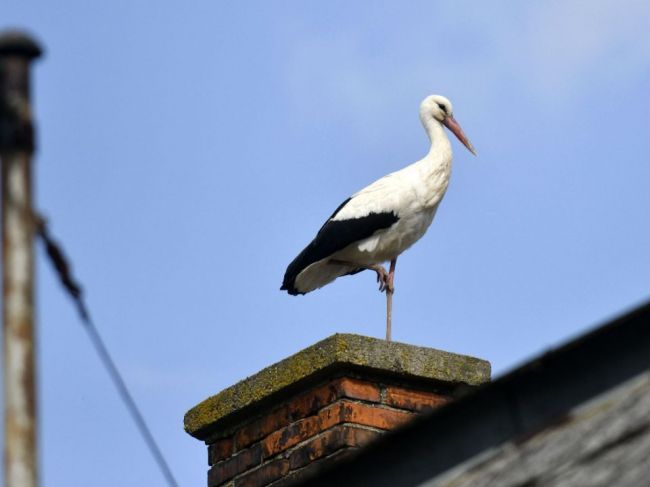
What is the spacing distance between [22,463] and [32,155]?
64 cm

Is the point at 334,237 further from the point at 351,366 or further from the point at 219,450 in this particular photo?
the point at 351,366

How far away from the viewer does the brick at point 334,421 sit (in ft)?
22.5

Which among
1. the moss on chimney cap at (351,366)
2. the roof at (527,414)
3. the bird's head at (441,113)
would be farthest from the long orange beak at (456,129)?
the roof at (527,414)

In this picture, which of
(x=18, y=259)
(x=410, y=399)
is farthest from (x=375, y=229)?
(x=18, y=259)

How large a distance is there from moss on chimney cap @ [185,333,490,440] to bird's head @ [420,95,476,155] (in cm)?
526

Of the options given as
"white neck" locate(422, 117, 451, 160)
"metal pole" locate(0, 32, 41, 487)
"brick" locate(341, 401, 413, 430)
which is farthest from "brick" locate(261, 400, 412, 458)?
"white neck" locate(422, 117, 451, 160)

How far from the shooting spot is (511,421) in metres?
4.32

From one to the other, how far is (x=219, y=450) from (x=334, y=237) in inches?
157

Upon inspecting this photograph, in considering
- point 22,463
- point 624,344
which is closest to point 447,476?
point 624,344

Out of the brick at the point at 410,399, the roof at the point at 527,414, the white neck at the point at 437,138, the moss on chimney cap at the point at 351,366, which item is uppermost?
the white neck at the point at 437,138

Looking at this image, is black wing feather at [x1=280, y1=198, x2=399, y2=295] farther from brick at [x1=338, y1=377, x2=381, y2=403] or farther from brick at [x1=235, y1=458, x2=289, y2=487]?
brick at [x1=338, y1=377, x2=381, y2=403]

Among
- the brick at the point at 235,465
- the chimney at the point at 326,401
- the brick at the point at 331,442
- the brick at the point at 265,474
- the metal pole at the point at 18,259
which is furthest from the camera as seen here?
the brick at the point at 235,465

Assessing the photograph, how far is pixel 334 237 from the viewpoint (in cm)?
1130

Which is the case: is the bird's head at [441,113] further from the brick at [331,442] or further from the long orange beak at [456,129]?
the brick at [331,442]
